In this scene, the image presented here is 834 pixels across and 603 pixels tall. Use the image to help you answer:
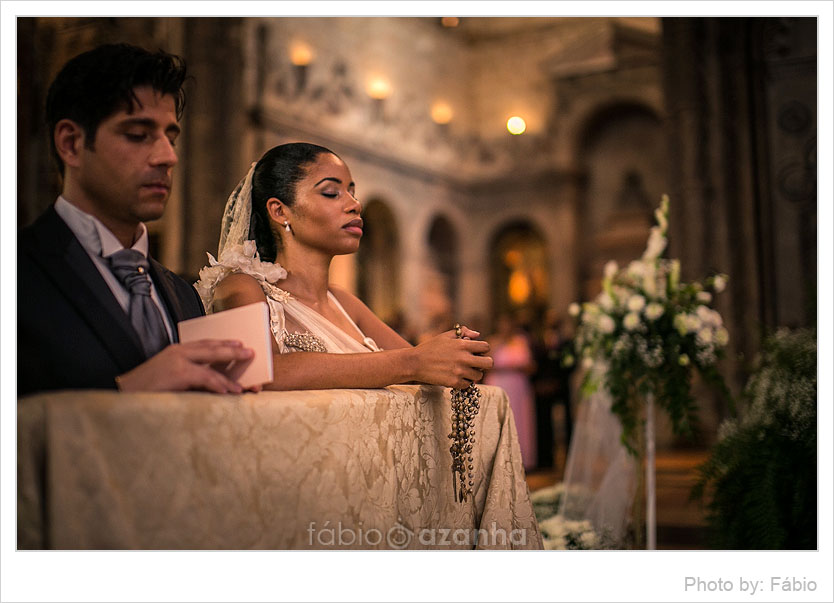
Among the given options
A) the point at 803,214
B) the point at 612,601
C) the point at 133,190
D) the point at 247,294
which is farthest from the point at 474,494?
the point at 803,214

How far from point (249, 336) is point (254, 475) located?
241 mm

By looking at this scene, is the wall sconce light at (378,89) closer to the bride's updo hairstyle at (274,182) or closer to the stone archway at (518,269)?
the stone archway at (518,269)

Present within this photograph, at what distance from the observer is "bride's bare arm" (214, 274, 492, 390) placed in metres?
1.63

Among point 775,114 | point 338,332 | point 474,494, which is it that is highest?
point 775,114

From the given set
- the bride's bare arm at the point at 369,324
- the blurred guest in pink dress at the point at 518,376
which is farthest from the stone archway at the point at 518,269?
the bride's bare arm at the point at 369,324

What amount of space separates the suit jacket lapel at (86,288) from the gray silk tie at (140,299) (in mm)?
45

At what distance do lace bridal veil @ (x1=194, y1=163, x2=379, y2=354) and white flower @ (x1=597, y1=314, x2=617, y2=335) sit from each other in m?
2.34

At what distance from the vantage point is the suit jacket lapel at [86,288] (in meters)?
1.30

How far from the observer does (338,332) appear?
1.94m

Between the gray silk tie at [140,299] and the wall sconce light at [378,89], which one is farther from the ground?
the wall sconce light at [378,89]

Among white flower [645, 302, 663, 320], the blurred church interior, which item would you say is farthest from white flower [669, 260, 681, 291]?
the blurred church interior

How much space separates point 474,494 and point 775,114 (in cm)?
484

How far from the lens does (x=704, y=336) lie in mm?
3932
